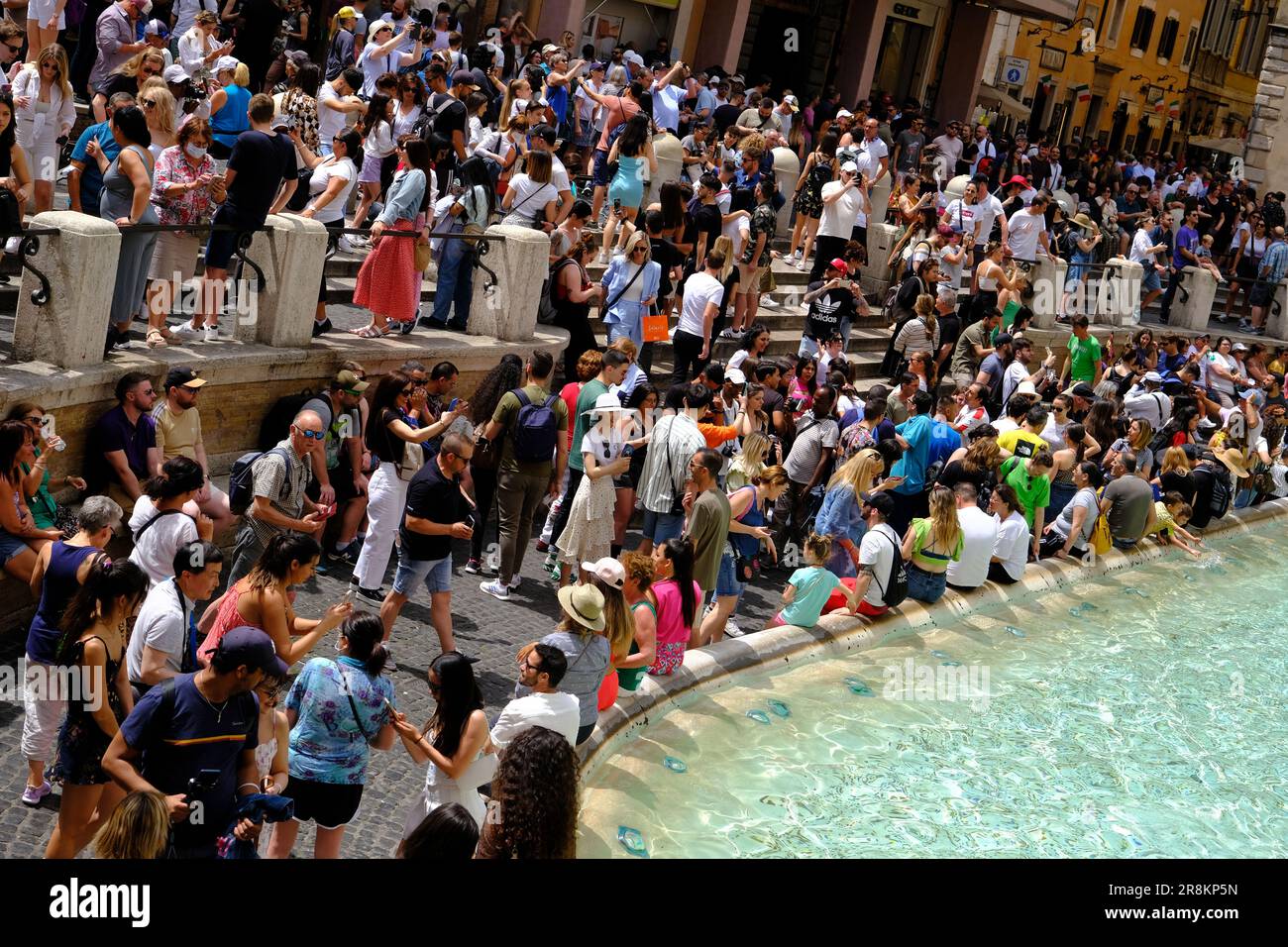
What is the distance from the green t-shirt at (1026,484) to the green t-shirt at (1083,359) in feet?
18.1

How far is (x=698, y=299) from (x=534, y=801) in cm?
888

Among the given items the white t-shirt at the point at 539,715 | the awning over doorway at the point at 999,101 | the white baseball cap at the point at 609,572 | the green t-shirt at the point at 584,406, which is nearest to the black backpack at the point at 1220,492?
the green t-shirt at the point at 584,406

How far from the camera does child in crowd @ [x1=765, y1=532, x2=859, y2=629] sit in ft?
34.7

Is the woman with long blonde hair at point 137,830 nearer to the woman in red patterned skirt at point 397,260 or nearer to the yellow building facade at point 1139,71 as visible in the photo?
the woman in red patterned skirt at point 397,260

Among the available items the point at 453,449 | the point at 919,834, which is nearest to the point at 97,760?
the point at 453,449

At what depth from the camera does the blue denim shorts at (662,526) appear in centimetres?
1096

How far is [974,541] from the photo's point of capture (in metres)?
12.7

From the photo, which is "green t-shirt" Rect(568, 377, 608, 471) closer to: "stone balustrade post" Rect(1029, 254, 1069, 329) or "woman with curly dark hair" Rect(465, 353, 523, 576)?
"woman with curly dark hair" Rect(465, 353, 523, 576)

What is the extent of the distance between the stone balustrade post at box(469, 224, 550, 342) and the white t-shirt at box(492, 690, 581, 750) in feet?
19.6

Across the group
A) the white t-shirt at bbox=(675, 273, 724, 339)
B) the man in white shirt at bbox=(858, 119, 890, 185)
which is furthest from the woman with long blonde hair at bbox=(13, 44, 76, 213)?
the man in white shirt at bbox=(858, 119, 890, 185)

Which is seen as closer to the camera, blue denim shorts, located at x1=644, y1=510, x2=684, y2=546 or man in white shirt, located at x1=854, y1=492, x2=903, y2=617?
blue denim shorts, located at x1=644, y1=510, x2=684, y2=546

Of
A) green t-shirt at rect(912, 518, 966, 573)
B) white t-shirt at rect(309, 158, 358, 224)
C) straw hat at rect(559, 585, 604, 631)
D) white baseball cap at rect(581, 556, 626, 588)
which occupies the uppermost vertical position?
white t-shirt at rect(309, 158, 358, 224)

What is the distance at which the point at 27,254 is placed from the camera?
9.14 m

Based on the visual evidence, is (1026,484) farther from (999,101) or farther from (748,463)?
(999,101)
